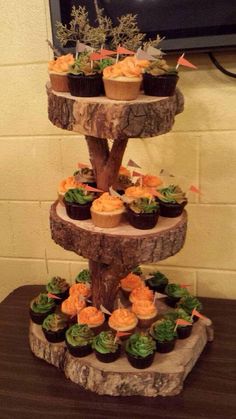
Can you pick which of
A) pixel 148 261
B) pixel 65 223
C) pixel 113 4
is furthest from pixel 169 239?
pixel 113 4

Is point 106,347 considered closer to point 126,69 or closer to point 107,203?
point 107,203

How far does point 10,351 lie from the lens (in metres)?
1.20

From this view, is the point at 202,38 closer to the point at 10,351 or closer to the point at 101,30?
the point at 101,30

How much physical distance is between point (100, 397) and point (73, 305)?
0.79 feet

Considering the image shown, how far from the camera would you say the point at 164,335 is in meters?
1.07

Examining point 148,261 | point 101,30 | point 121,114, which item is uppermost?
point 101,30

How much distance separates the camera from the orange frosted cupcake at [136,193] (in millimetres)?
1042

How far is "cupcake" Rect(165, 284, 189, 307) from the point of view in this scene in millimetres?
1245

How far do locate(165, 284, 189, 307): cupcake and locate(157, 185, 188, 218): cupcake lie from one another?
272 millimetres

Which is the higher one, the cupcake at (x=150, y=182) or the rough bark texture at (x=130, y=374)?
the cupcake at (x=150, y=182)

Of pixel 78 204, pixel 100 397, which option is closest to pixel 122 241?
pixel 78 204

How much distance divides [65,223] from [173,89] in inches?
14.2

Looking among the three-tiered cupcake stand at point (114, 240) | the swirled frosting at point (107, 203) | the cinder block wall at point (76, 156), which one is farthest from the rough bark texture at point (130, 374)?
the cinder block wall at point (76, 156)

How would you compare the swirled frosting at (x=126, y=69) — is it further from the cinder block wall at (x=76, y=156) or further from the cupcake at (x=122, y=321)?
the cupcake at (x=122, y=321)
